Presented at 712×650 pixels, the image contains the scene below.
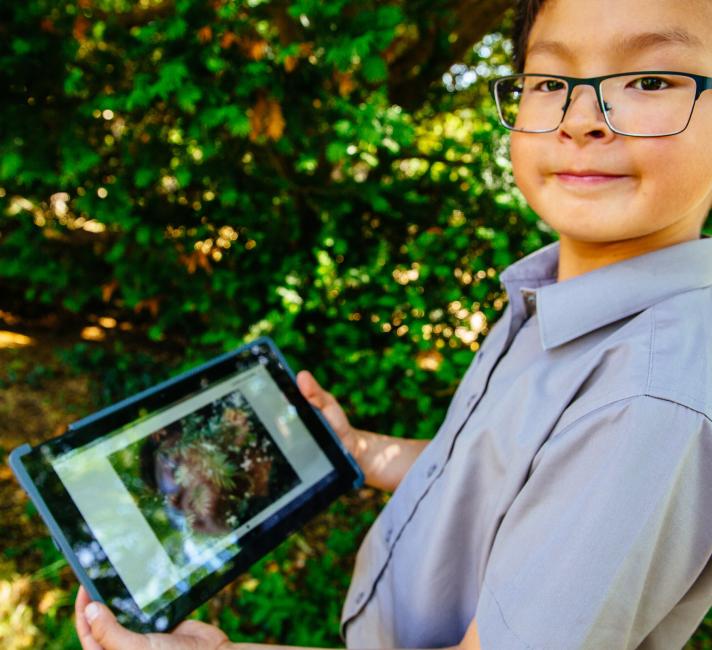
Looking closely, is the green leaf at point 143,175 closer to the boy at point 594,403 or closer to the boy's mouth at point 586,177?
the boy at point 594,403

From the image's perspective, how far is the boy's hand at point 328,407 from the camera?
176cm

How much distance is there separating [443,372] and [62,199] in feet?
8.56

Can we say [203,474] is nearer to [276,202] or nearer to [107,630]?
[107,630]

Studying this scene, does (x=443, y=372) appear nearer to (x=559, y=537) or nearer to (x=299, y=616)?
(x=299, y=616)

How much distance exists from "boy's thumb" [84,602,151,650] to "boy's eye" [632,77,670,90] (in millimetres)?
1572

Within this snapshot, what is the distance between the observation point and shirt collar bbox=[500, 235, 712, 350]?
107 centimetres

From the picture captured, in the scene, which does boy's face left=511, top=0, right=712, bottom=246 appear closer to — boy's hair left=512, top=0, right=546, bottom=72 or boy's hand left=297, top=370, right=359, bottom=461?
boy's hair left=512, top=0, right=546, bottom=72

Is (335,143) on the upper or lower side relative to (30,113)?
lower

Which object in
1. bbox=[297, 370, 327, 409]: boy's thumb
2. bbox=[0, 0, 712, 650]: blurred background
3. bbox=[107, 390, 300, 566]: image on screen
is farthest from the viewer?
bbox=[0, 0, 712, 650]: blurred background

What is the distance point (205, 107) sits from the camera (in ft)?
7.22

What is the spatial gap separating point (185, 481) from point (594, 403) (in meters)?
1.09

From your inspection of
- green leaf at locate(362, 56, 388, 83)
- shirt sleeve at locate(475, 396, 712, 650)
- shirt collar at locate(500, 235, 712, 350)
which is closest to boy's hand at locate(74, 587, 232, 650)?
shirt sleeve at locate(475, 396, 712, 650)

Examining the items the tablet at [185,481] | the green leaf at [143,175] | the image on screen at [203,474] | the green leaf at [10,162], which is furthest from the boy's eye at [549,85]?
the green leaf at [10,162]

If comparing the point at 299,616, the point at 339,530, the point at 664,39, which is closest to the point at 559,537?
the point at 664,39
